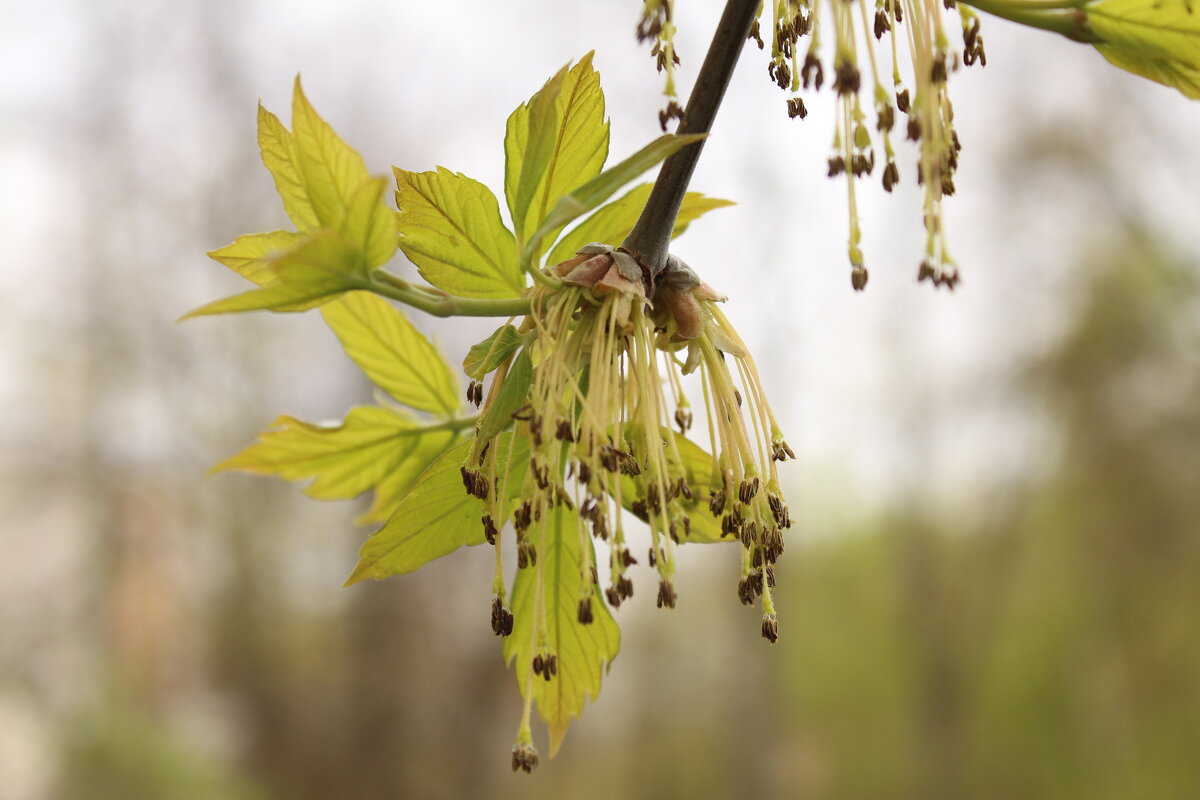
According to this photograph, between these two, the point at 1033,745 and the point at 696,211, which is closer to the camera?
the point at 696,211

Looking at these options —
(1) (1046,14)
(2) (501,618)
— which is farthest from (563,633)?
(1) (1046,14)

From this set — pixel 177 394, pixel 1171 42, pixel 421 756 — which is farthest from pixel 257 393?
pixel 1171 42

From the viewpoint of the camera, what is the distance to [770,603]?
1.17 ft

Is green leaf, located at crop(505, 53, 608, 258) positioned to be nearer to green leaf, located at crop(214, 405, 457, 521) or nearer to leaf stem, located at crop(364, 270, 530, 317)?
leaf stem, located at crop(364, 270, 530, 317)

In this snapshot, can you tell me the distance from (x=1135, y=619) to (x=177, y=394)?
25.3ft

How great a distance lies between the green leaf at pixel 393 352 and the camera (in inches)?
18.1

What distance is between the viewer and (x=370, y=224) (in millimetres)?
280

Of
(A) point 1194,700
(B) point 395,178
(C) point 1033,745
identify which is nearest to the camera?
(B) point 395,178

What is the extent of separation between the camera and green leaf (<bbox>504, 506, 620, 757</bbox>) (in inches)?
15.3

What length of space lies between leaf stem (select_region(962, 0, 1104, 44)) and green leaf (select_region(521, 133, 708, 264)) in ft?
0.37

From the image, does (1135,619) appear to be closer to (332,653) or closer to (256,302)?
(332,653)

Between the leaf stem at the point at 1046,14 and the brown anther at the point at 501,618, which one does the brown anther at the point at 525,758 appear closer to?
the brown anther at the point at 501,618

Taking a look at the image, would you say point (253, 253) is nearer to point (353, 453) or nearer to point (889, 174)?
point (353, 453)

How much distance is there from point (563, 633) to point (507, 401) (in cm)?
12
